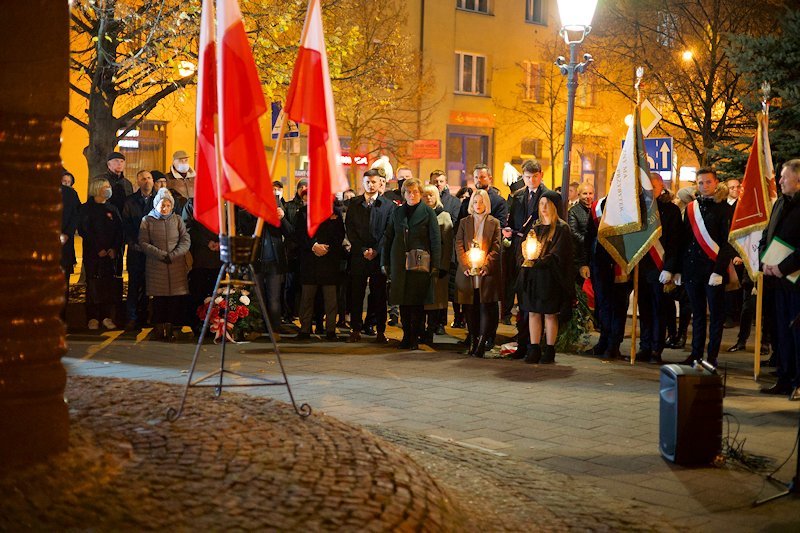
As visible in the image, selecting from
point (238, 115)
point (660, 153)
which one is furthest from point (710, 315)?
point (238, 115)

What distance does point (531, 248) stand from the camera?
12.9m

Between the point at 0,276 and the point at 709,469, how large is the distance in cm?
512

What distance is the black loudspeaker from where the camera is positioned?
7.85 meters

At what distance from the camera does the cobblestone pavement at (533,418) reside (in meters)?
6.84

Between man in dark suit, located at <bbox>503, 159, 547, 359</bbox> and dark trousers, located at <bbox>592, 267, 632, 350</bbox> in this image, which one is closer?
man in dark suit, located at <bbox>503, 159, 547, 359</bbox>

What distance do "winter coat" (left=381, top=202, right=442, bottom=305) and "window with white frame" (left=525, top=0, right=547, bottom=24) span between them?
1421 inches

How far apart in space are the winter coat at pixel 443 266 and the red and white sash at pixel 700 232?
318cm

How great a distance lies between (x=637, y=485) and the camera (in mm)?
7367

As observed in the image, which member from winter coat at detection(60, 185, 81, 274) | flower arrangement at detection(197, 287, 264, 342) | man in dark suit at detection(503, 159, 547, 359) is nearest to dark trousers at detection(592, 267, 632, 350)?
man in dark suit at detection(503, 159, 547, 359)

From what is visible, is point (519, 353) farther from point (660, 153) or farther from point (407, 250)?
point (660, 153)

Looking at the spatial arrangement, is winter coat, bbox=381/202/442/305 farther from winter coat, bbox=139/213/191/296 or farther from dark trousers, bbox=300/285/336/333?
winter coat, bbox=139/213/191/296

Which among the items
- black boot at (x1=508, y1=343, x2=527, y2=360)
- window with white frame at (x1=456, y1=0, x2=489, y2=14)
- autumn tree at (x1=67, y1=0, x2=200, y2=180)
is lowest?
black boot at (x1=508, y1=343, x2=527, y2=360)

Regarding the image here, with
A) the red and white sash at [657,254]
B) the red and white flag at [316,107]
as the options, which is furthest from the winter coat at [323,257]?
the red and white flag at [316,107]

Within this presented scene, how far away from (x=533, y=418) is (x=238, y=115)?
4.01 meters
